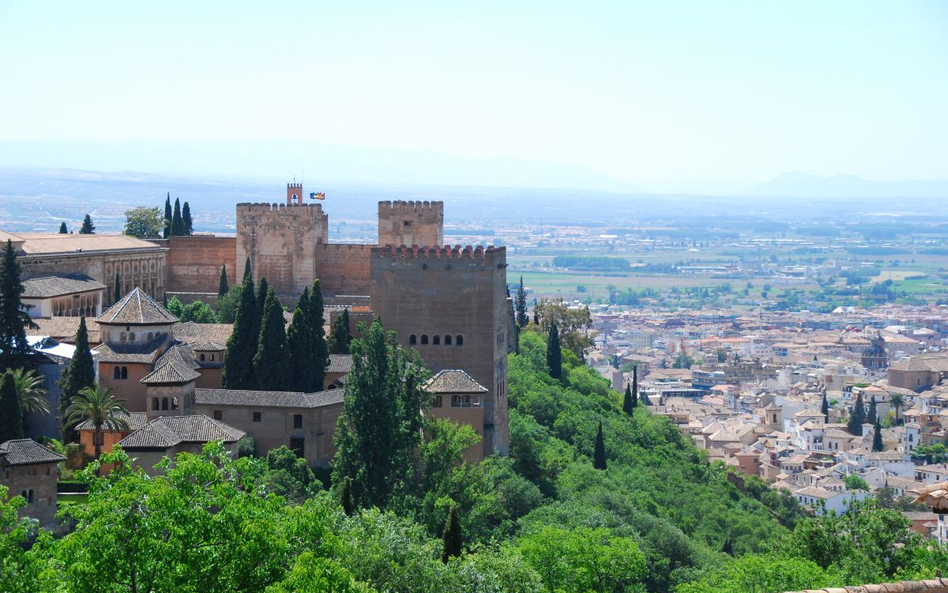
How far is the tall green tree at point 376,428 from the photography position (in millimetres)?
32750

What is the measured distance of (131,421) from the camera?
33.5 meters

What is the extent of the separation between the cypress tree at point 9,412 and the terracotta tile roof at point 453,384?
9823mm

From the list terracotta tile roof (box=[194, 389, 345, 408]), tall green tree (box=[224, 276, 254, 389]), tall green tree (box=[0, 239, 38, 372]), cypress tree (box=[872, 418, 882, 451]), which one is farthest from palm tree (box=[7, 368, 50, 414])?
cypress tree (box=[872, 418, 882, 451])

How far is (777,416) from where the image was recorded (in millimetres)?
117750

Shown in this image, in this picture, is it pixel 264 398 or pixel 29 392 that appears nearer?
pixel 29 392

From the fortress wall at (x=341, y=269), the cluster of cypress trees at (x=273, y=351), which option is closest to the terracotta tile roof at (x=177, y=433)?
the cluster of cypress trees at (x=273, y=351)

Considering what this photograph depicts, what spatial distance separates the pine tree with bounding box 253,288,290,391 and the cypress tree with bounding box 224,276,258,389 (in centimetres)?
34

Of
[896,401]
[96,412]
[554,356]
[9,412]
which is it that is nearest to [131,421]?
[96,412]

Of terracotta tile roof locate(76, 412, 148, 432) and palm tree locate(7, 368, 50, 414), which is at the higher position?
palm tree locate(7, 368, 50, 414)

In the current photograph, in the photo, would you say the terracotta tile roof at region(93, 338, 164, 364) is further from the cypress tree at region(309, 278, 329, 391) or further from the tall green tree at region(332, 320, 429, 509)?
the tall green tree at region(332, 320, 429, 509)

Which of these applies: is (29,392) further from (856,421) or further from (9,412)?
(856,421)

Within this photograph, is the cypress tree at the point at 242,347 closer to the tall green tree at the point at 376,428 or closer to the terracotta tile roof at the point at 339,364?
the terracotta tile roof at the point at 339,364

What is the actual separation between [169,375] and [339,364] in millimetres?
5887

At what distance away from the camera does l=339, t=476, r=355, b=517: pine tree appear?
31094 millimetres
